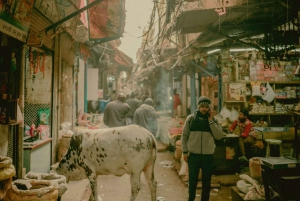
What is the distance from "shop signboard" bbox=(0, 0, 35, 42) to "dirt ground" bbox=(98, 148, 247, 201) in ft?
15.3

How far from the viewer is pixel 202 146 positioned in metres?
5.75

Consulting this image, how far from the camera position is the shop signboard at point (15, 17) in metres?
3.66

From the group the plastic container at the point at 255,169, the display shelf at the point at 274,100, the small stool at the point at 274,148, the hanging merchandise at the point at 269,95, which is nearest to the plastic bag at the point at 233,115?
the display shelf at the point at 274,100

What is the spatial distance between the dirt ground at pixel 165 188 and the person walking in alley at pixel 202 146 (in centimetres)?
144

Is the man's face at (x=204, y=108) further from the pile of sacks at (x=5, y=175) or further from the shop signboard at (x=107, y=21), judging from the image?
the pile of sacks at (x=5, y=175)

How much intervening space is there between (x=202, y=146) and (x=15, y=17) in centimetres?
446

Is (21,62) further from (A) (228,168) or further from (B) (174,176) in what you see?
(A) (228,168)

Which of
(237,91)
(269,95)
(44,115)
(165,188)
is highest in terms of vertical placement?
(237,91)

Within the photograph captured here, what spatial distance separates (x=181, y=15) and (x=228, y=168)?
5.35m

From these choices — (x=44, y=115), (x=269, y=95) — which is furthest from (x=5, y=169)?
(x=269, y=95)

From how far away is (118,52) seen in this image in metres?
18.2

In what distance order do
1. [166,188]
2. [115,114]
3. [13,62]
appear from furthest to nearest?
[115,114] < [166,188] < [13,62]

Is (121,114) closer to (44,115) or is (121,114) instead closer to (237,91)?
(44,115)

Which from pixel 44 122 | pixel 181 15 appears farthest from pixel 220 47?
pixel 44 122
